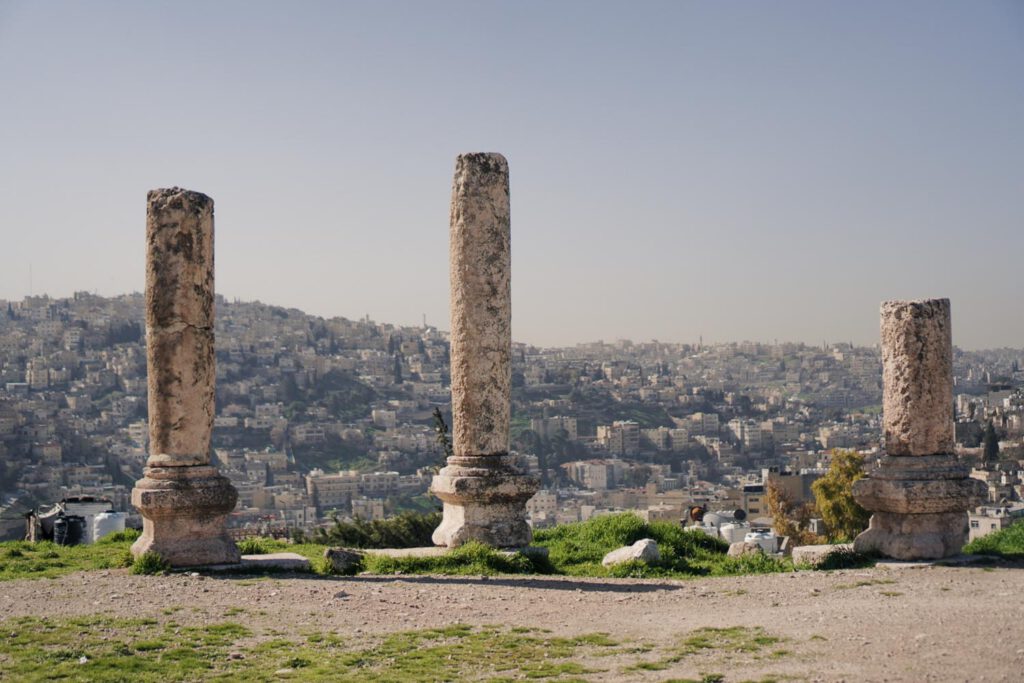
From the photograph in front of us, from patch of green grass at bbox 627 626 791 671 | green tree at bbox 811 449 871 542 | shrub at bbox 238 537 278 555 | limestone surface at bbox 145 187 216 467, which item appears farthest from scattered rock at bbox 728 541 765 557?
green tree at bbox 811 449 871 542

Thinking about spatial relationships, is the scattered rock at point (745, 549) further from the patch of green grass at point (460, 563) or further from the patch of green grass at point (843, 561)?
the patch of green grass at point (460, 563)

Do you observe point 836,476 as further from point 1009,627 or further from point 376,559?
point 1009,627

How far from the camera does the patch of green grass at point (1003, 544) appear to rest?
1228 cm

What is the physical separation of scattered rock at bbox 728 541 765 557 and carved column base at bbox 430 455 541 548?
2.95 m

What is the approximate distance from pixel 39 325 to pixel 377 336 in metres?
55.6

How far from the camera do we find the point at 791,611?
30.2 ft

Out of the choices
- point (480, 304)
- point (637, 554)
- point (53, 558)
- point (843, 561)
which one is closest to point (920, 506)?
point (843, 561)

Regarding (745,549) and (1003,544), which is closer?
(1003,544)

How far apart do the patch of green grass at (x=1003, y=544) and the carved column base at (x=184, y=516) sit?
8.33 m

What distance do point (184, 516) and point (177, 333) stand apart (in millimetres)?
1960

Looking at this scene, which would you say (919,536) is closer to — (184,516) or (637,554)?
(637,554)

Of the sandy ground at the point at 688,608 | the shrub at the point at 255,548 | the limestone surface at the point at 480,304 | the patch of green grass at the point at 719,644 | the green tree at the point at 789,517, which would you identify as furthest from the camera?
the green tree at the point at 789,517

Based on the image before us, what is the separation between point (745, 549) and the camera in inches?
563

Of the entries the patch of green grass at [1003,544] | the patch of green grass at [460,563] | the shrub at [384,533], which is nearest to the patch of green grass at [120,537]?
the patch of green grass at [460,563]
